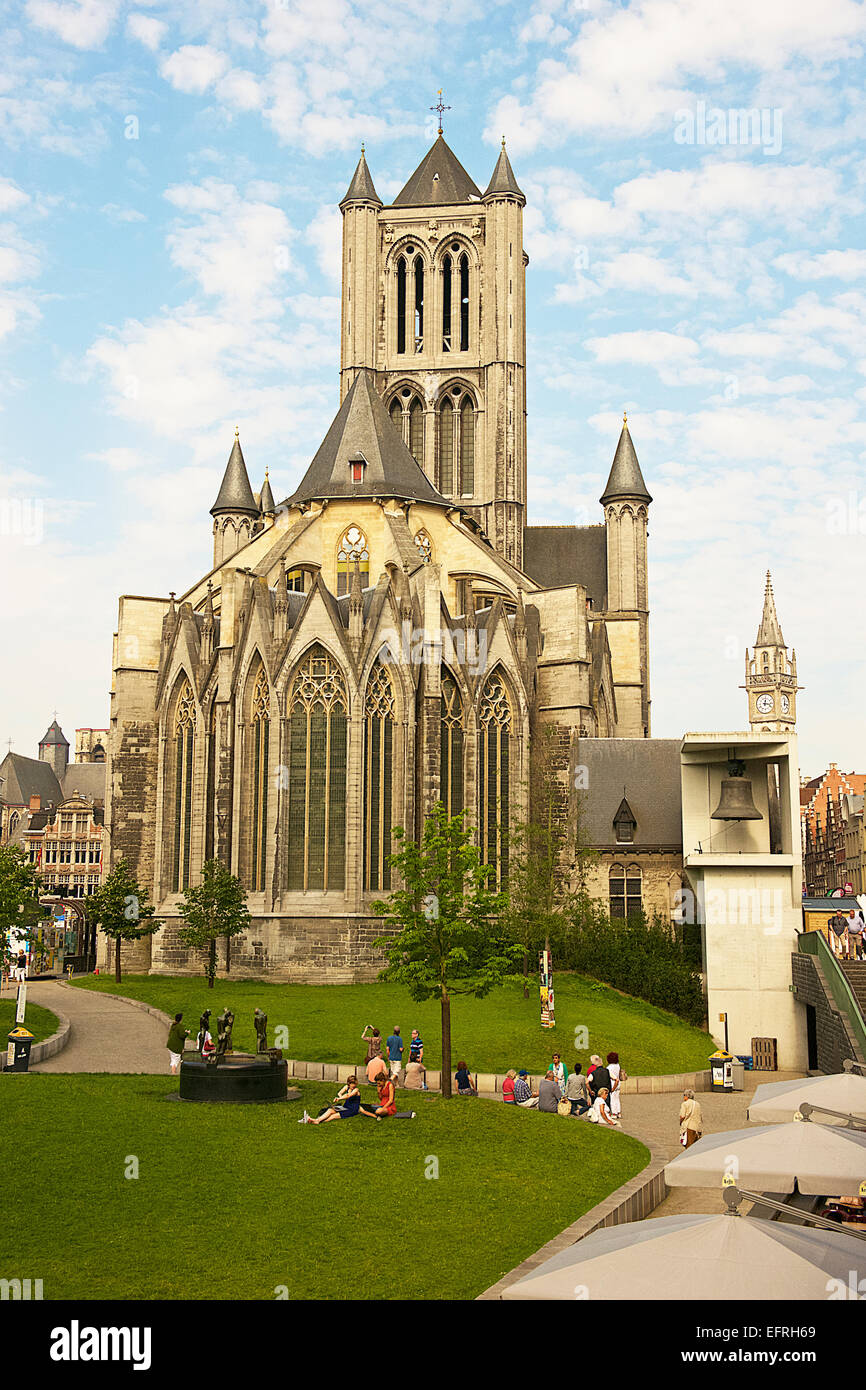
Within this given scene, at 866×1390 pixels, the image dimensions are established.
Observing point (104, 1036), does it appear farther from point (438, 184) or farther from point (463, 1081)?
point (438, 184)

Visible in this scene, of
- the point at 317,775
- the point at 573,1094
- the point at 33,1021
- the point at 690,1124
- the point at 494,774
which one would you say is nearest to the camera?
the point at 690,1124

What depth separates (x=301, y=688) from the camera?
42781mm

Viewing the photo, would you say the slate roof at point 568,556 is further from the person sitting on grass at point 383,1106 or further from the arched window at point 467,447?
the person sitting on grass at point 383,1106

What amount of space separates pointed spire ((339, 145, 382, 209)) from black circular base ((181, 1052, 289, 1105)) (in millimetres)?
55437

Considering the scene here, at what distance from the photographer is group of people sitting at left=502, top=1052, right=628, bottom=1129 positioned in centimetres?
2223

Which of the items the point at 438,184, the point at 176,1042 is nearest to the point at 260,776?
the point at 176,1042

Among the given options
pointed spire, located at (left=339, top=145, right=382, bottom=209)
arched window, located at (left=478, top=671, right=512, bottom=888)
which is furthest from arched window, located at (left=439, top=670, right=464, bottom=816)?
pointed spire, located at (left=339, top=145, right=382, bottom=209)

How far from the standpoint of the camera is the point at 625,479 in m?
62.3

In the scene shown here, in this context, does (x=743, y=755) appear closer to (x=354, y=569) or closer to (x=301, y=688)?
(x=301, y=688)

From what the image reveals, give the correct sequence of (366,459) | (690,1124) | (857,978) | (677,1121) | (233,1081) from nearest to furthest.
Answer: (690,1124) < (233,1081) < (677,1121) < (857,978) < (366,459)

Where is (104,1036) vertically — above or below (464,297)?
below

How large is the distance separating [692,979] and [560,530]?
34.4 m

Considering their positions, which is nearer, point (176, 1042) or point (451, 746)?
point (176, 1042)

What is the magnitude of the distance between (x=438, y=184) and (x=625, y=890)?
137 ft
